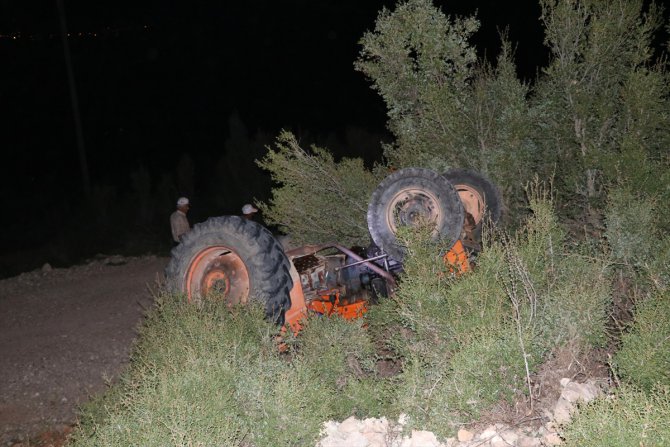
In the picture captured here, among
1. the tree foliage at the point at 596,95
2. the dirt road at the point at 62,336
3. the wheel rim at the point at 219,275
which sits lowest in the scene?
the dirt road at the point at 62,336

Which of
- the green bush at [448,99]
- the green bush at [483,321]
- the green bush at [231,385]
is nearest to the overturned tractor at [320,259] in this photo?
the green bush at [231,385]

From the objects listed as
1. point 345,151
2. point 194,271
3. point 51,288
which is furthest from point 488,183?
point 345,151

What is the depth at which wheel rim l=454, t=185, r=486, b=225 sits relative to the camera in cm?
702

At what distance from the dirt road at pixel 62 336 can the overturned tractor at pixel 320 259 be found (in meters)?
1.44

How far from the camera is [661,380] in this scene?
3852mm

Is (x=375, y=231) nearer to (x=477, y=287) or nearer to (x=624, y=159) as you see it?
(x=477, y=287)

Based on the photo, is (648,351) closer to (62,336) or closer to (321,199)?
(321,199)

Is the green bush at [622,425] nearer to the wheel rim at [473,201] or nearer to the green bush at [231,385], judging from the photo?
the green bush at [231,385]

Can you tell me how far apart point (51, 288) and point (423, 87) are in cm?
750

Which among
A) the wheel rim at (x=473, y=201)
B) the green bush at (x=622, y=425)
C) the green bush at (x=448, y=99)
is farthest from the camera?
the green bush at (x=448, y=99)

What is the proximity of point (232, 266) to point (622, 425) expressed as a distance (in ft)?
13.5

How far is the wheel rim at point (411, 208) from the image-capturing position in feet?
20.3

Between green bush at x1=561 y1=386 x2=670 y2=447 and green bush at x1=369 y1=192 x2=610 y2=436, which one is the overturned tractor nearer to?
green bush at x1=369 y1=192 x2=610 y2=436

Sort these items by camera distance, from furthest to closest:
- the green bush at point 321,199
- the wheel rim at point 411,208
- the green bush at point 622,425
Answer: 1. the green bush at point 321,199
2. the wheel rim at point 411,208
3. the green bush at point 622,425
